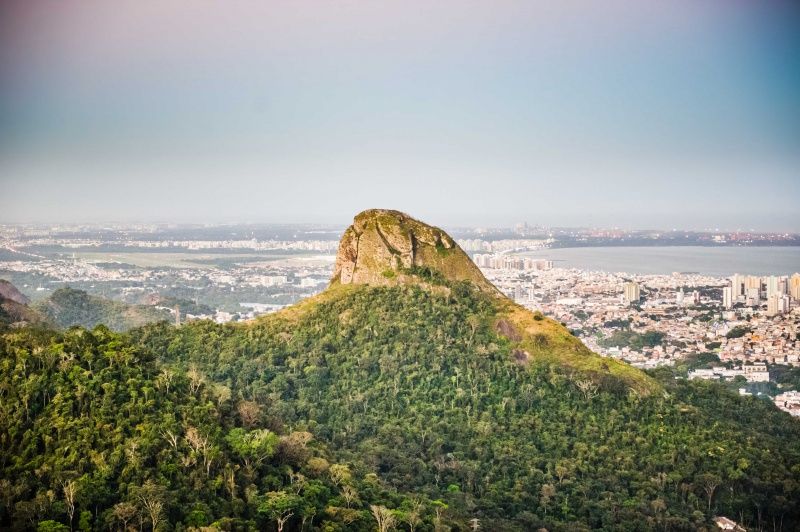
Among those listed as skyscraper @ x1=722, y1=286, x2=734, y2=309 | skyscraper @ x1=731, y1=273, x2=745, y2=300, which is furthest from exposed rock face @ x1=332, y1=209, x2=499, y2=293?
skyscraper @ x1=731, y1=273, x2=745, y2=300

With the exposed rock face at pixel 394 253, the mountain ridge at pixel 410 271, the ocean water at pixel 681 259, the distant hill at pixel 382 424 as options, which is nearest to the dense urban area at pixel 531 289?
the ocean water at pixel 681 259

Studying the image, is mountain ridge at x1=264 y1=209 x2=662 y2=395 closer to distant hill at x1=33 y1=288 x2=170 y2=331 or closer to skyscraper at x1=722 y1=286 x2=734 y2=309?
distant hill at x1=33 y1=288 x2=170 y2=331

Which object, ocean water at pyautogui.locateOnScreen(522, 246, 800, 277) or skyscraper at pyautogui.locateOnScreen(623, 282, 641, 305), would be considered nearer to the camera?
skyscraper at pyautogui.locateOnScreen(623, 282, 641, 305)

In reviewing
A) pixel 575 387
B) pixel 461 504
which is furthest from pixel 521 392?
pixel 461 504

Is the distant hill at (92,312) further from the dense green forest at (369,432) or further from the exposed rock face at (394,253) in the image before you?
the exposed rock face at (394,253)

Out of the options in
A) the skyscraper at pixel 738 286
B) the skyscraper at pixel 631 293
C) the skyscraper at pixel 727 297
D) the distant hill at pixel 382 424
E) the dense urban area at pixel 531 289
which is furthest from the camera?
the skyscraper at pixel 631 293

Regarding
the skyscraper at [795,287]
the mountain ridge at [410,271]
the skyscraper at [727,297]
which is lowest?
the skyscraper at [727,297]

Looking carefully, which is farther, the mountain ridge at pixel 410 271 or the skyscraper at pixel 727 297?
the skyscraper at pixel 727 297

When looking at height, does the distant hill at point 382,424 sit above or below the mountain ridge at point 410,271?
below
